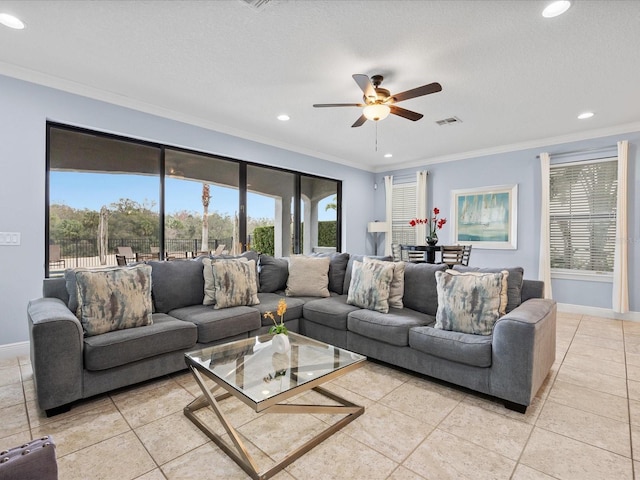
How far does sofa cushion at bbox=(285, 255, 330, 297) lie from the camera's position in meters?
3.80

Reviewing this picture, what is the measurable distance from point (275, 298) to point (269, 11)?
263cm

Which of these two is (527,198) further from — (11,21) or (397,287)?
(11,21)

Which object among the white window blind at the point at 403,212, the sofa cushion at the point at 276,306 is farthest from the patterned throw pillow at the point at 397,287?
the white window blind at the point at 403,212

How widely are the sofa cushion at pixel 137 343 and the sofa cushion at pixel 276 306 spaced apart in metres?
0.73

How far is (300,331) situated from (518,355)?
2.07 metres

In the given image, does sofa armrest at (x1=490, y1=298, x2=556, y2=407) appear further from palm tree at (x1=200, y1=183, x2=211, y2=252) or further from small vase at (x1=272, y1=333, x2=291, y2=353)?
palm tree at (x1=200, y1=183, x2=211, y2=252)

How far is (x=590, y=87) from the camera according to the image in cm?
336

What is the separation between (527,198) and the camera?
538 centimetres

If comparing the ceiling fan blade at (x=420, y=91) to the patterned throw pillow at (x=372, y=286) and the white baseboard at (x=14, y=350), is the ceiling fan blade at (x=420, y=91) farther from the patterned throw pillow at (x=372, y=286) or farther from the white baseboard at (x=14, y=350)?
the white baseboard at (x=14, y=350)

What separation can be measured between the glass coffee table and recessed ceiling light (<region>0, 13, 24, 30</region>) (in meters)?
2.72

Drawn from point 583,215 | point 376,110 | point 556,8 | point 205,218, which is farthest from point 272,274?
point 583,215

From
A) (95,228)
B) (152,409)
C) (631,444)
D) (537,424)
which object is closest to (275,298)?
(152,409)

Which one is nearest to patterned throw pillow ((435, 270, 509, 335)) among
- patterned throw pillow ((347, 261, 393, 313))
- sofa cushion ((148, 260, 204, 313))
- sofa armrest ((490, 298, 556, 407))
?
sofa armrest ((490, 298, 556, 407))

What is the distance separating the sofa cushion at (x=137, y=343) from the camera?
7.26 ft
